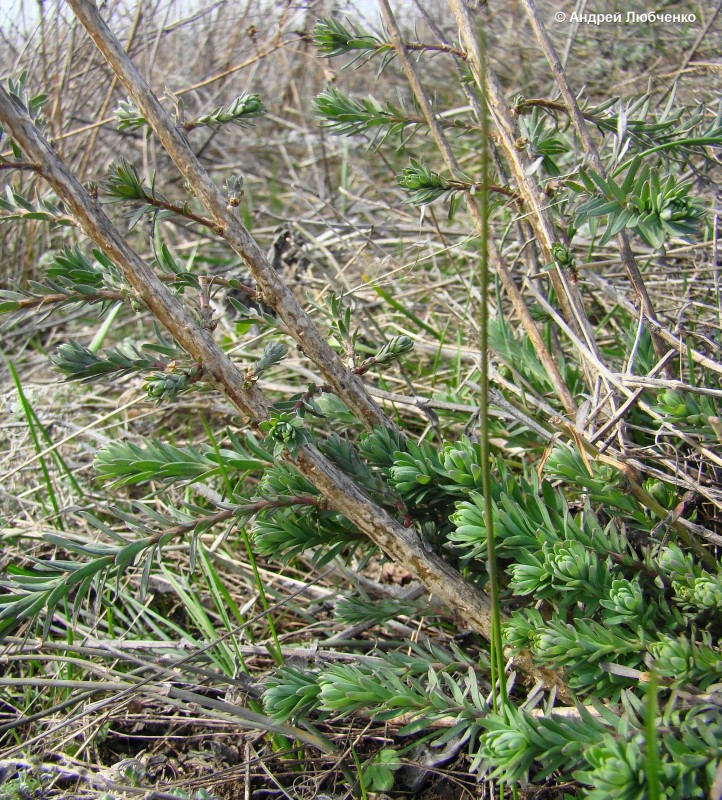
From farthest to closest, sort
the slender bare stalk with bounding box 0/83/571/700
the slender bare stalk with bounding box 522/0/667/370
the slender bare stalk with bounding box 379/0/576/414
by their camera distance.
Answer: the slender bare stalk with bounding box 379/0/576/414
the slender bare stalk with bounding box 522/0/667/370
the slender bare stalk with bounding box 0/83/571/700

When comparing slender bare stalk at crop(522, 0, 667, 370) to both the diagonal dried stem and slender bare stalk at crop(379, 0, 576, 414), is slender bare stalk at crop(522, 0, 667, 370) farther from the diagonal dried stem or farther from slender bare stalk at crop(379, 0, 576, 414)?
the diagonal dried stem

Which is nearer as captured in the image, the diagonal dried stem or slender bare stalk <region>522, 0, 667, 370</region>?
the diagonal dried stem

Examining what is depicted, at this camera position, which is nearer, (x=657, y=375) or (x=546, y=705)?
(x=546, y=705)

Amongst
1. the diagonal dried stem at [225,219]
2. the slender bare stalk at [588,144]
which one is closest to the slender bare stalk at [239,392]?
the diagonal dried stem at [225,219]

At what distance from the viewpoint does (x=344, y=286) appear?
3137 millimetres

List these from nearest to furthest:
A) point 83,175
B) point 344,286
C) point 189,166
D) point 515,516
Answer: point 189,166 < point 515,516 < point 344,286 < point 83,175

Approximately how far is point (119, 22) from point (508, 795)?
4867mm

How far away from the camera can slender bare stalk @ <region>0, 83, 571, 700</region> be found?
1234 millimetres

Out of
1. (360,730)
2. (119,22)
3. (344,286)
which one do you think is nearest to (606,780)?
(360,730)

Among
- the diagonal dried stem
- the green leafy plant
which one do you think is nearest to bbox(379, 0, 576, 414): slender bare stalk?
the green leafy plant

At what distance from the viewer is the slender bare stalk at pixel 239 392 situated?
123 cm

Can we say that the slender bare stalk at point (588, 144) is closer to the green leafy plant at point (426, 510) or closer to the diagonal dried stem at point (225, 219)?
the green leafy plant at point (426, 510)

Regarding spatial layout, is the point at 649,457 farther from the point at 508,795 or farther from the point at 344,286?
the point at 344,286

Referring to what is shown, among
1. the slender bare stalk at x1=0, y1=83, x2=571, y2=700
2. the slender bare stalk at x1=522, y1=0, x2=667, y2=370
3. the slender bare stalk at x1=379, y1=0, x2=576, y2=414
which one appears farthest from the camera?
the slender bare stalk at x1=379, y1=0, x2=576, y2=414
